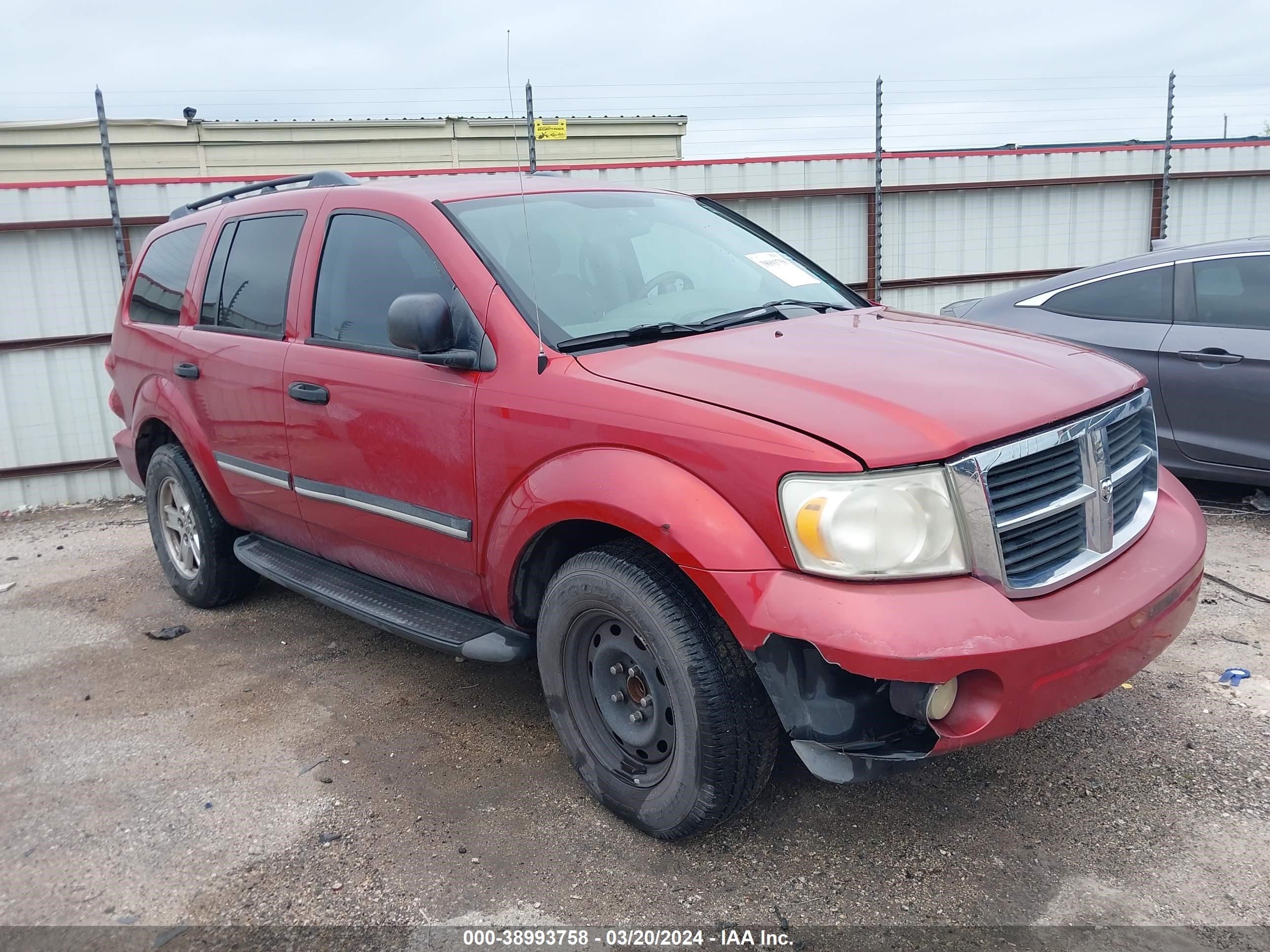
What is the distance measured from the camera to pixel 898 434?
233cm

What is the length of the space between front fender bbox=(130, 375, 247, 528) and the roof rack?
0.95 meters

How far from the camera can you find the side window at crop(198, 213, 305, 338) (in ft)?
13.2

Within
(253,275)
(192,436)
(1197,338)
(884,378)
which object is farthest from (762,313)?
(1197,338)

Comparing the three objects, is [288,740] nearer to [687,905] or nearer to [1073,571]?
[687,905]

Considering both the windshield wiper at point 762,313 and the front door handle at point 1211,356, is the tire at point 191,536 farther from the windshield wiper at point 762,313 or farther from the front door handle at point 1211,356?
the front door handle at point 1211,356

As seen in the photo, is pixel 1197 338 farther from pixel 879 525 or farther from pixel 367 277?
pixel 367 277

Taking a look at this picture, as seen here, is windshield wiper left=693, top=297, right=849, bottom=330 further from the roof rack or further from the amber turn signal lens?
the roof rack

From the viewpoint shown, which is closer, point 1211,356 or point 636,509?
point 636,509

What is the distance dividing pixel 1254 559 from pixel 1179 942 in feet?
10.4

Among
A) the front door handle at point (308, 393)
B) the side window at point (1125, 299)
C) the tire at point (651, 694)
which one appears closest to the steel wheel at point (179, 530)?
the front door handle at point (308, 393)

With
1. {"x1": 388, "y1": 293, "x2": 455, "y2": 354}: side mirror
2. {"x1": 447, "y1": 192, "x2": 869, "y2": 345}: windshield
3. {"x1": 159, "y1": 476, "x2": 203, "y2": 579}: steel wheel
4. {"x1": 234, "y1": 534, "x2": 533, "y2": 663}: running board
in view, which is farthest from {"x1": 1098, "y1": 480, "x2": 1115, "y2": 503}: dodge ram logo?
{"x1": 159, "y1": 476, "x2": 203, "y2": 579}: steel wheel

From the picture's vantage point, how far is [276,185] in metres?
4.64

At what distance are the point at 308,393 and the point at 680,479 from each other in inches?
71.7

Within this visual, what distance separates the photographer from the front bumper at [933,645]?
2211 millimetres
